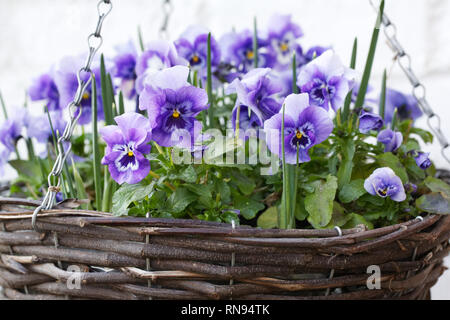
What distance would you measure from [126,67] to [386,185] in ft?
1.43

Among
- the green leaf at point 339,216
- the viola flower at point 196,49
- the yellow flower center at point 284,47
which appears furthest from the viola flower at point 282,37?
the green leaf at point 339,216

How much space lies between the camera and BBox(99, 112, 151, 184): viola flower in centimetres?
56

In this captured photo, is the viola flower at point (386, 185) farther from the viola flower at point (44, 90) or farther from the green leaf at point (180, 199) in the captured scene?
the viola flower at point (44, 90)

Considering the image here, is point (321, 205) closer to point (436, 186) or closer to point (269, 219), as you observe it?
point (269, 219)

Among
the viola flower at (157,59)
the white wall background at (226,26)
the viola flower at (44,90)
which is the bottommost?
the viola flower at (44,90)

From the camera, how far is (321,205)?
608 mm

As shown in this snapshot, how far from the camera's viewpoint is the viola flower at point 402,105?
925 millimetres

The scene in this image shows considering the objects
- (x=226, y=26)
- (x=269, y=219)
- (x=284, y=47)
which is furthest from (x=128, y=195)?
(x=226, y=26)

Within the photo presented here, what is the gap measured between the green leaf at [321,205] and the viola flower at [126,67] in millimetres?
354

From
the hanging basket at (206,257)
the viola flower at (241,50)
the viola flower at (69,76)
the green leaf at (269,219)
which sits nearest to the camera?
the hanging basket at (206,257)

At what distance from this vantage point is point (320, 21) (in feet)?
5.12

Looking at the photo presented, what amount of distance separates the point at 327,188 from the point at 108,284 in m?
0.28

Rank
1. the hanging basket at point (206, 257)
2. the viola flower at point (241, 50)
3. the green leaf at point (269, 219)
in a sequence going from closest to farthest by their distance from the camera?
Answer: 1. the hanging basket at point (206, 257)
2. the green leaf at point (269, 219)
3. the viola flower at point (241, 50)
